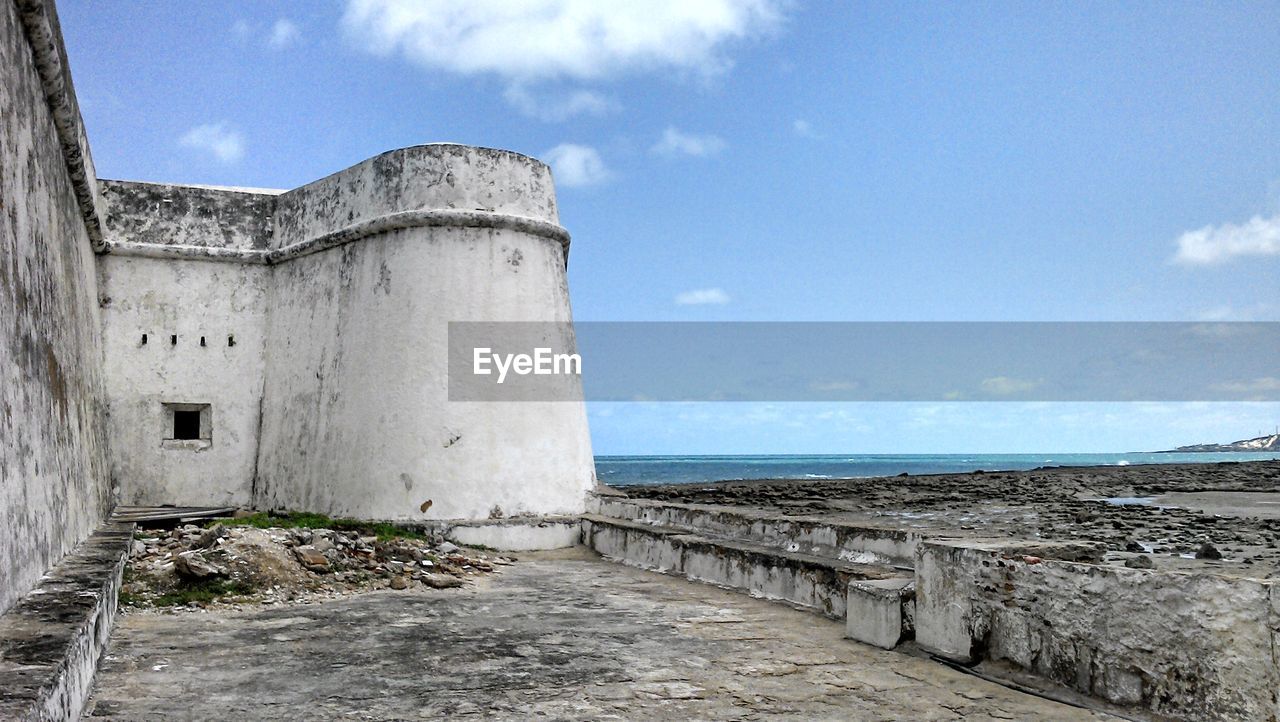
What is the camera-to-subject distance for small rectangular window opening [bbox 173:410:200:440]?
1220 centimetres

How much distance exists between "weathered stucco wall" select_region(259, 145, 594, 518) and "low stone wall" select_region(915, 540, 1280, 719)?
6372mm

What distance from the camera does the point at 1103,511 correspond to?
716 inches

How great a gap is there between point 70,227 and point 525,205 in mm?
4790

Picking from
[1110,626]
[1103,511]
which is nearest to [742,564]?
[1110,626]

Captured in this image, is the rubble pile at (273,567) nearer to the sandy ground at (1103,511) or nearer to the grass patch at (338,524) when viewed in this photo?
the grass patch at (338,524)

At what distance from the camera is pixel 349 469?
10695mm

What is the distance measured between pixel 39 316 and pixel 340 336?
208 inches

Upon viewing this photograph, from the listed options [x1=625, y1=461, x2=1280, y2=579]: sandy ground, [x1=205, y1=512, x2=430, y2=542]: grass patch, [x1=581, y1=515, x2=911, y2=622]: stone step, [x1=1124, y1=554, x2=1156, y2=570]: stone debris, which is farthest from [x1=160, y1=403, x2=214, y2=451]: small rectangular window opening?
[x1=1124, y1=554, x2=1156, y2=570]: stone debris

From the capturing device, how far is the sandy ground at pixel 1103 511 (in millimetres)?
9484

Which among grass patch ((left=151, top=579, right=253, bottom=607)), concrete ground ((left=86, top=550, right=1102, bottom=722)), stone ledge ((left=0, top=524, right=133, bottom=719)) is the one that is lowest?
concrete ground ((left=86, top=550, right=1102, bottom=722))

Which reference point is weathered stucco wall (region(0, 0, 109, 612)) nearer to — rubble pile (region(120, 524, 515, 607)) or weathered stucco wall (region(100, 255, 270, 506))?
rubble pile (region(120, 524, 515, 607))

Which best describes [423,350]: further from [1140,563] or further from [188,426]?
[1140,563]

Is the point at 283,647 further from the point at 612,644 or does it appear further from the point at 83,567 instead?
the point at 612,644

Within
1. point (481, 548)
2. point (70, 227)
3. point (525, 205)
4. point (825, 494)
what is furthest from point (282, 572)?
point (825, 494)
